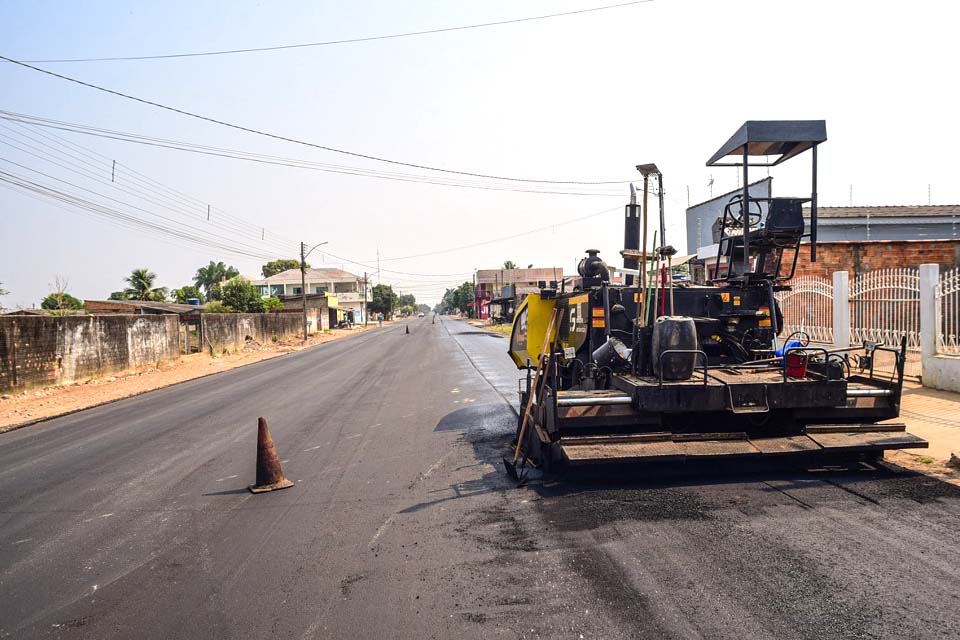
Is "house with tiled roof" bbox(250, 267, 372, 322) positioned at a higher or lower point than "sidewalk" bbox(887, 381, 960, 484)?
higher

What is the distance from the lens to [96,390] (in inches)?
731

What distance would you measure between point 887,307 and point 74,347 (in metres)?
21.5

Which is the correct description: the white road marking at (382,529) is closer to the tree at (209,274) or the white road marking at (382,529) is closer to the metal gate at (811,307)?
→ the metal gate at (811,307)

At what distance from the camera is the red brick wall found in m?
15.7

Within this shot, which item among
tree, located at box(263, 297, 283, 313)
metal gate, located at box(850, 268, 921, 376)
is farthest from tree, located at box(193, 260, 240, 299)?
metal gate, located at box(850, 268, 921, 376)

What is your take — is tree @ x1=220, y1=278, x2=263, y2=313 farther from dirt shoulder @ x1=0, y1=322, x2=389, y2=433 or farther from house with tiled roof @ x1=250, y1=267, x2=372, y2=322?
house with tiled roof @ x1=250, y1=267, x2=372, y2=322

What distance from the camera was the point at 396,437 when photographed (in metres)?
9.05

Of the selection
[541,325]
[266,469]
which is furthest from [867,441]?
[266,469]

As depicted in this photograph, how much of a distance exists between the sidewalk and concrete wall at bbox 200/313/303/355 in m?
28.2

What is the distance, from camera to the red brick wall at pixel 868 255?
15.7 m

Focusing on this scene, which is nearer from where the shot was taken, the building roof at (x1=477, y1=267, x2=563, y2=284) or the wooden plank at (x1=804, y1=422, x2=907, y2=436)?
the wooden plank at (x1=804, y1=422, x2=907, y2=436)

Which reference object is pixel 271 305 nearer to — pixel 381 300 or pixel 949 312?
pixel 949 312

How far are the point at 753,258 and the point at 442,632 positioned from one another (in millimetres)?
5834

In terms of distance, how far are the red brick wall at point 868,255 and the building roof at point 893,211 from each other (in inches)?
381
